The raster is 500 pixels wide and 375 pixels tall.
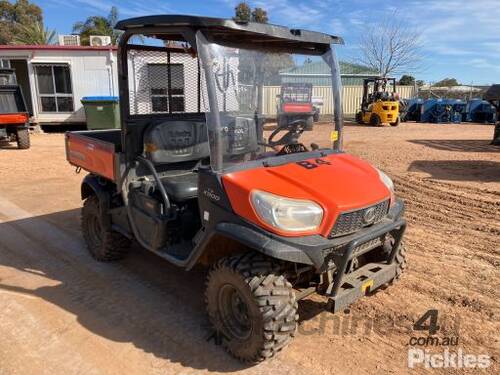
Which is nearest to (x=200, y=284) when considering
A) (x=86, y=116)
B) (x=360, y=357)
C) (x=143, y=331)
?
(x=143, y=331)

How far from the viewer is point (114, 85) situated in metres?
17.3

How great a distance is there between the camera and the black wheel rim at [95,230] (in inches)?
184

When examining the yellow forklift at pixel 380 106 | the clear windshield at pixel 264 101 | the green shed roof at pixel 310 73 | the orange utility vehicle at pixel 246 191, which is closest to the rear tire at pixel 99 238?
the orange utility vehicle at pixel 246 191

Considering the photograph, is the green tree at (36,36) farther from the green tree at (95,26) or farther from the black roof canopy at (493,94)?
the black roof canopy at (493,94)

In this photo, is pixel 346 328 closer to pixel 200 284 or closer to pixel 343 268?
pixel 343 268

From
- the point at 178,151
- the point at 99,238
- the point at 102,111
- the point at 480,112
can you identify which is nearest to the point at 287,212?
the point at 178,151

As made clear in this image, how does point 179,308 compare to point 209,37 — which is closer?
point 209,37

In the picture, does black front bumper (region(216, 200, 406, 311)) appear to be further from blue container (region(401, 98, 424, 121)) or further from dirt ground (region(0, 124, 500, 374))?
blue container (region(401, 98, 424, 121))

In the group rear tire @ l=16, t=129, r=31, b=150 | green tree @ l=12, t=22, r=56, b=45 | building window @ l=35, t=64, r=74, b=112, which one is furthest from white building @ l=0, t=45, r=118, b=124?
green tree @ l=12, t=22, r=56, b=45

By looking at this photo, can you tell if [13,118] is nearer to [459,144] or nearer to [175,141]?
[175,141]

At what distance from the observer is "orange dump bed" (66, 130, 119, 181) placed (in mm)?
4141

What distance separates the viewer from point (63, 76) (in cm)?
1714

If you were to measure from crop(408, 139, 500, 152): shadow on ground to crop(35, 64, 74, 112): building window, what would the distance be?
43.4ft

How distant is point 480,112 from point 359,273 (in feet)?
79.5
